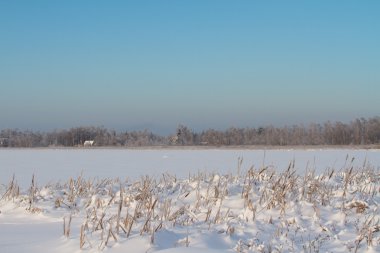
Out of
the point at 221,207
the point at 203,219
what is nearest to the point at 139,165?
the point at 221,207

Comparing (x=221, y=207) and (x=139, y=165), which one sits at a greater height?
(x=221, y=207)

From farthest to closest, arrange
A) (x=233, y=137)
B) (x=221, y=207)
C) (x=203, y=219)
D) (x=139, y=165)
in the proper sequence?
(x=233, y=137) < (x=139, y=165) < (x=221, y=207) < (x=203, y=219)

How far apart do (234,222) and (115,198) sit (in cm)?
198

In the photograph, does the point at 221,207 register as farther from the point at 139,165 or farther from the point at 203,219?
the point at 139,165

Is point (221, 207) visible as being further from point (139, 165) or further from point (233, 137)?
point (233, 137)

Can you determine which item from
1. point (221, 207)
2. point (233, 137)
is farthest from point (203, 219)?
point (233, 137)

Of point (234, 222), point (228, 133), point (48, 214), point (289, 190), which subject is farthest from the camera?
point (228, 133)

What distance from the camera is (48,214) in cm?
528

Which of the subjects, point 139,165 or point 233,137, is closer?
point 139,165

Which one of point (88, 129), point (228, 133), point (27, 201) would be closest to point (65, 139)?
point (88, 129)

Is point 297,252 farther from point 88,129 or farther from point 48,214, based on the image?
point 88,129

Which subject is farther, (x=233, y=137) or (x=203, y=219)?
(x=233, y=137)

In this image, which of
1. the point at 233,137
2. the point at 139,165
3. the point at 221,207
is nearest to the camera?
the point at 221,207

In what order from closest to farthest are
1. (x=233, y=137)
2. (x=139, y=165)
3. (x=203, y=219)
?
1. (x=203, y=219)
2. (x=139, y=165)
3. (x=233, y=137)
